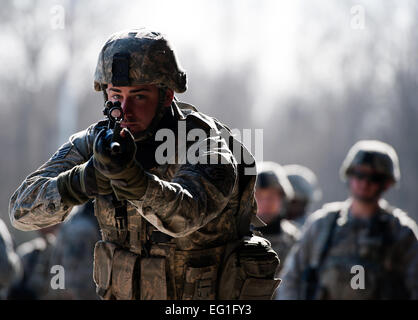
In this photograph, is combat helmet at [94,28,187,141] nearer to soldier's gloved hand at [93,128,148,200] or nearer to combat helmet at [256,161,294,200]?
soldier's gloved hand at [93,128,148,200]

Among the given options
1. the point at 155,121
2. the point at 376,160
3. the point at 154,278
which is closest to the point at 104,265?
the point at 154,278

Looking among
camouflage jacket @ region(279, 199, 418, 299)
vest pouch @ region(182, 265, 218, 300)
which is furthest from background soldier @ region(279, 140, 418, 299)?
vest pouch @ region(182, 265, 218, 300)

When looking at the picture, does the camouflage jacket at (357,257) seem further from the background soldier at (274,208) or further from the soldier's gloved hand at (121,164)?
the soldier's gloved hand at (121,164)

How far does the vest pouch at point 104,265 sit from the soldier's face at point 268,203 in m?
4.48

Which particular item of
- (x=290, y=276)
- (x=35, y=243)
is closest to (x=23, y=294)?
(x=35, y=243)

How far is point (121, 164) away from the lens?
3.47 metres

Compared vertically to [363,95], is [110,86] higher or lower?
higher

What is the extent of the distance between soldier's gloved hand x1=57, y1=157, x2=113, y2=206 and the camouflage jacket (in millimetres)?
4010

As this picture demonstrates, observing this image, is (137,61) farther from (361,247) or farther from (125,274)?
(361,247)

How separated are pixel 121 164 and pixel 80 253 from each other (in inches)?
231

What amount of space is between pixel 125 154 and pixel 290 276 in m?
4.50

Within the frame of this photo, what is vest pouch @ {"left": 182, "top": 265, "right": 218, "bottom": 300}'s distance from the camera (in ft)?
14.7
